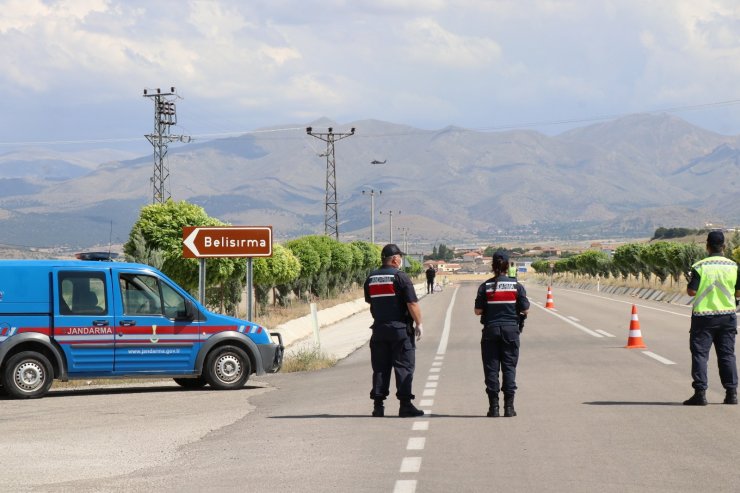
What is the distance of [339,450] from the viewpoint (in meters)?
11.1

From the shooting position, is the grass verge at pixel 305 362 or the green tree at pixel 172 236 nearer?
the grass verge at pixel 305 362

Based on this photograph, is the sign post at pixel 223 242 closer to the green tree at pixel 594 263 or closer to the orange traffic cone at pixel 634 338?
the orange traffic cone at pixel 634 338

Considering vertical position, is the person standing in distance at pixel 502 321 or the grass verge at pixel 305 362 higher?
the person standing in distance at pixel 502 321

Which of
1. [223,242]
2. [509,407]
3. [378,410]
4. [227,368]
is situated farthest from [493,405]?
[223,242]

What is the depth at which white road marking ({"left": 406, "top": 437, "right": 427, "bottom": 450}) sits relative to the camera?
1110 centimetres

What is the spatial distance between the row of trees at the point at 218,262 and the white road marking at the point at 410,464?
A: 19901mm

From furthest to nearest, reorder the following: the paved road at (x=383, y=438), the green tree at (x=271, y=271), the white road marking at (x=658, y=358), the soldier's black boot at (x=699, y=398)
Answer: the green tree at (x=271, y=271) → the white road marking at (x=658, y=358) → the soldier's black boot at (x=699, y=398) → the paved road at (x=383, y=438)

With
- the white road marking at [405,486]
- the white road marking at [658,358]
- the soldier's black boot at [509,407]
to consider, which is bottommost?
the white road marking at [405,486]

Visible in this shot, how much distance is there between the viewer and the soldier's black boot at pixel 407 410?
44.5 feet

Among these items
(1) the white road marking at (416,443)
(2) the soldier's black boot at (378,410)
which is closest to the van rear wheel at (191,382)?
(2) the soldier's black boot at (378,410)

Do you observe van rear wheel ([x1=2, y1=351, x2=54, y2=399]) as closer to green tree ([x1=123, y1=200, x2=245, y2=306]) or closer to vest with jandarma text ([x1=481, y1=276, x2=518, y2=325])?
vest with jandarma text ([x1=481, y1=276, x2=518, y2=325])

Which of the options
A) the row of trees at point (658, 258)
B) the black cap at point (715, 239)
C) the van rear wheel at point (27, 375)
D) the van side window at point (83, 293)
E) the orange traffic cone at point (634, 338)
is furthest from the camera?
the row of trees at point (658, 258)

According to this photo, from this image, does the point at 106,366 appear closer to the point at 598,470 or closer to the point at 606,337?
the point at 598,470

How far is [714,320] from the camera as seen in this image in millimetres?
14195
